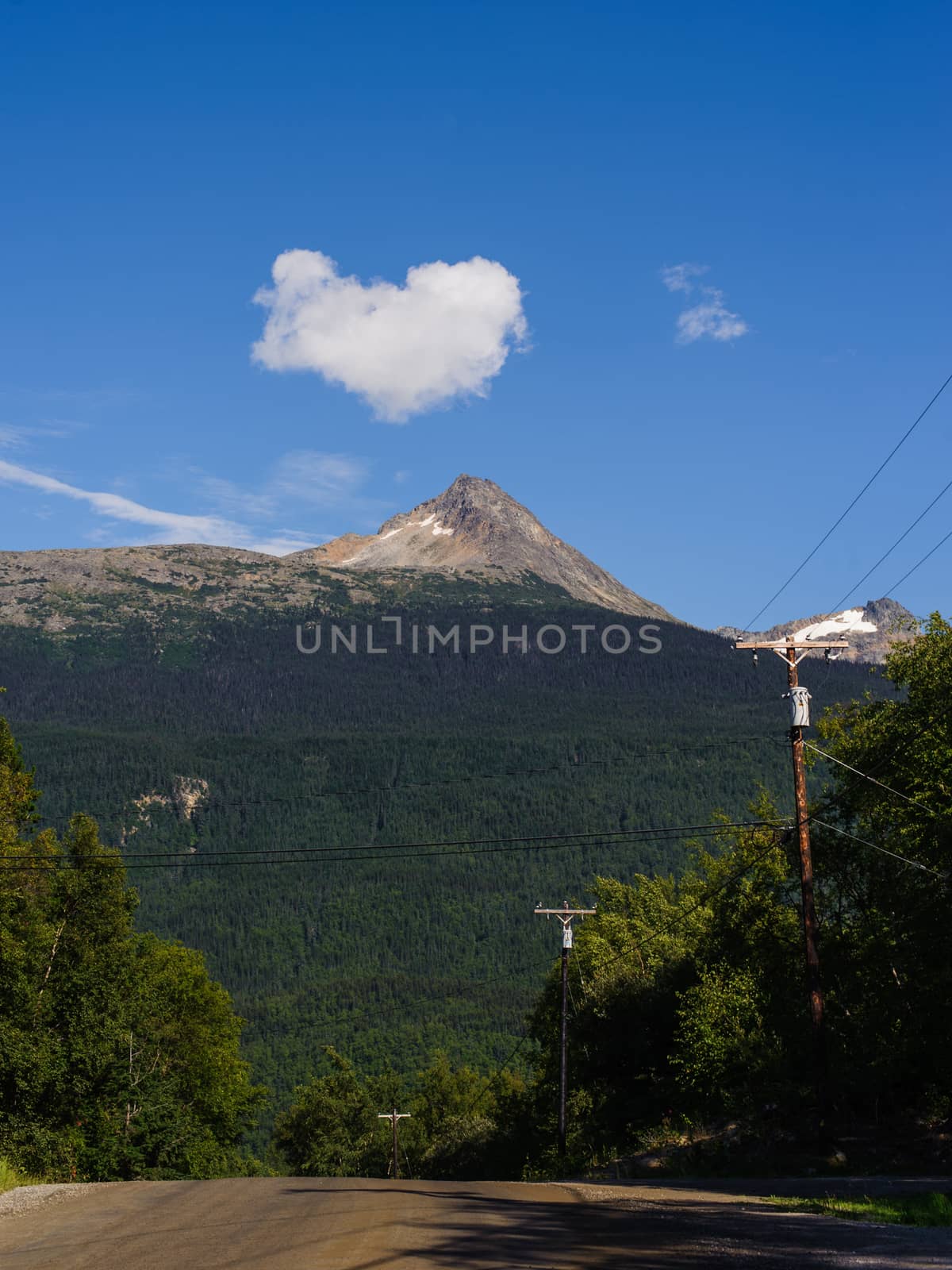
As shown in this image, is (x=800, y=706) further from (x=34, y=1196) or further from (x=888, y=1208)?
(x=34, y=1196)

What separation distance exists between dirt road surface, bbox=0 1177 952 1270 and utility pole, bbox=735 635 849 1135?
9155 mm

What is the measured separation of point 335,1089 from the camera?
136125mm

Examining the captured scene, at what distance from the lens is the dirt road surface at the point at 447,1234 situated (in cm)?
1179

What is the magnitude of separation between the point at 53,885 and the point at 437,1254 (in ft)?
128

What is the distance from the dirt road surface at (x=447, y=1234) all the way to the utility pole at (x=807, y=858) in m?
9.15

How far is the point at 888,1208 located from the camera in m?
15.9

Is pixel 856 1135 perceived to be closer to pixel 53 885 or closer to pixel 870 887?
pixel 870 887

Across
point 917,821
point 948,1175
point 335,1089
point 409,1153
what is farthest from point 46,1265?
point 335,1089

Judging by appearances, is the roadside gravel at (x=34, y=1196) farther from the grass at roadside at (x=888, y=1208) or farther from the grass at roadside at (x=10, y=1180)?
the grass at roadside at (x=888, y=1208)

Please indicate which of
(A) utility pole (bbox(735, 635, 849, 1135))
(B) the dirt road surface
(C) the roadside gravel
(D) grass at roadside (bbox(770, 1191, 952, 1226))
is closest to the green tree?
(C) the roadside gravel

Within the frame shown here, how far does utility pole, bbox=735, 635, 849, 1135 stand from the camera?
95.9 feet

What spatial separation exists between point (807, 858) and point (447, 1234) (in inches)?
768

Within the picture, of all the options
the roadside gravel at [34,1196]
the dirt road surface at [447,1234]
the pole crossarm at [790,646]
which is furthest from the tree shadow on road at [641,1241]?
the pole crossarm at [790,646]

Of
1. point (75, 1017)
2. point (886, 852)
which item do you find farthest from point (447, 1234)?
point (75, 1017)
